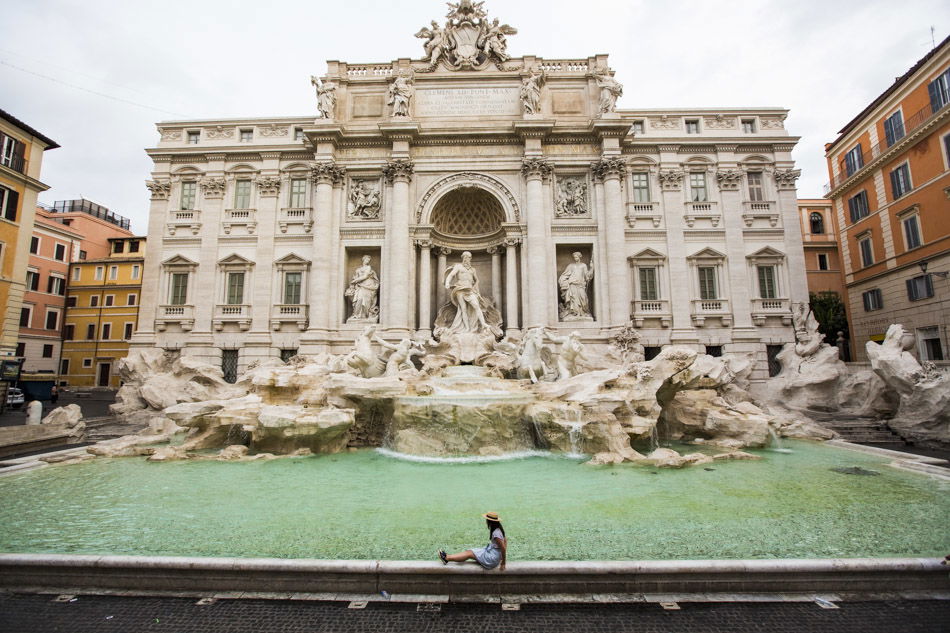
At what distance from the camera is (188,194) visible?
903 inches

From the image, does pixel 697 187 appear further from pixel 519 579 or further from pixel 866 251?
pixel 519 579

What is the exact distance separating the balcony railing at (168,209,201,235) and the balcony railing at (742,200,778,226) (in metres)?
27.4

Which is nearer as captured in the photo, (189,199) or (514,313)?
(514,313)

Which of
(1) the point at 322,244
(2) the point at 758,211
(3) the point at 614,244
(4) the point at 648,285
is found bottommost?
(4) the point at 648,285

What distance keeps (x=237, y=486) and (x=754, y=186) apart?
25.3 m

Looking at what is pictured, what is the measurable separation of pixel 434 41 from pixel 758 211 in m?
18.4

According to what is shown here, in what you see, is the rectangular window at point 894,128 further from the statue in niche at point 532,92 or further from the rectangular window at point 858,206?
the statue in niche at point 532,92

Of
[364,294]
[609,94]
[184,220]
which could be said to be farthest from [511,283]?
[184,220]

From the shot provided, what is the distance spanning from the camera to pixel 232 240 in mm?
22250

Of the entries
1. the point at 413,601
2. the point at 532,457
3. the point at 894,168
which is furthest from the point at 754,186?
the point at 413,601

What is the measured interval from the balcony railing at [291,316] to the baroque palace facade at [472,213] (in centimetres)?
18

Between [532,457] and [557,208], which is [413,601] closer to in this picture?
[532,457]

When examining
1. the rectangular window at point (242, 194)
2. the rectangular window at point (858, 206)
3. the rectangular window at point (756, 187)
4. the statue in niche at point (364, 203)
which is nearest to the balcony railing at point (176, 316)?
the rectangular window at point (242, 194)

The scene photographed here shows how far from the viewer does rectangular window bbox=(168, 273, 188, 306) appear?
2212 centimetres
